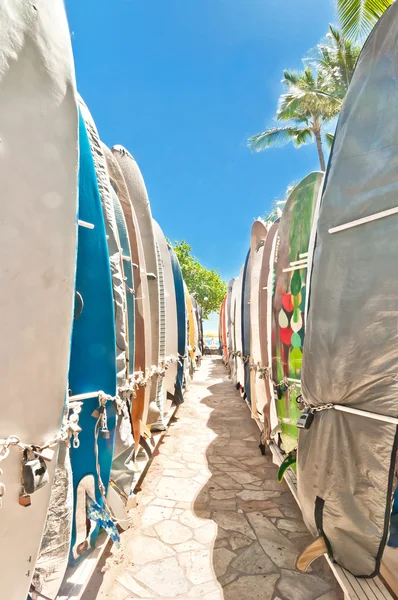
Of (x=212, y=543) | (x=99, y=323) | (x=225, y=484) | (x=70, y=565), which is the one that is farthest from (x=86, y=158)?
(x=225, y=484)

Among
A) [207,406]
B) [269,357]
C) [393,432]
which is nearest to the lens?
[393,432]

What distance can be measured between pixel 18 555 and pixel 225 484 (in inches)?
120

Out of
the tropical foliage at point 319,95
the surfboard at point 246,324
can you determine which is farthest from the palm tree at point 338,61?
the surfboard at point 246,324

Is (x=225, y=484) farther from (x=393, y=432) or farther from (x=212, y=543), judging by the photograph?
(x=393, y=432)

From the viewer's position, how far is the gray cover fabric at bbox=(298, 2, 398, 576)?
1.75 m

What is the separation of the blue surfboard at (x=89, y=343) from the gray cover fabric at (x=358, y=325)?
3.99 ft

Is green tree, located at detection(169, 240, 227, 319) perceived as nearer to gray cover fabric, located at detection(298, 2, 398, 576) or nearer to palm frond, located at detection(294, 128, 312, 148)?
palm frond, located at detection(294, 128, 312, 148)

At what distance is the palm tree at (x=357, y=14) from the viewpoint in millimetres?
7742

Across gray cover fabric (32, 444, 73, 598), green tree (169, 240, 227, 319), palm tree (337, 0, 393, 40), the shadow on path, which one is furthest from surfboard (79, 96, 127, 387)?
green tree (169, 240, 227, 319)

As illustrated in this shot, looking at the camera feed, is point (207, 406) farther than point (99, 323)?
Yes

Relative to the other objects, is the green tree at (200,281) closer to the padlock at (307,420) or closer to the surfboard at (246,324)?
the surfboard at (246,324)

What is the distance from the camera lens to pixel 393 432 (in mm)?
1703

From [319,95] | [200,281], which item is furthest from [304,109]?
[200,281]

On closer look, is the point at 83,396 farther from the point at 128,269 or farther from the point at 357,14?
the point at 357,14
